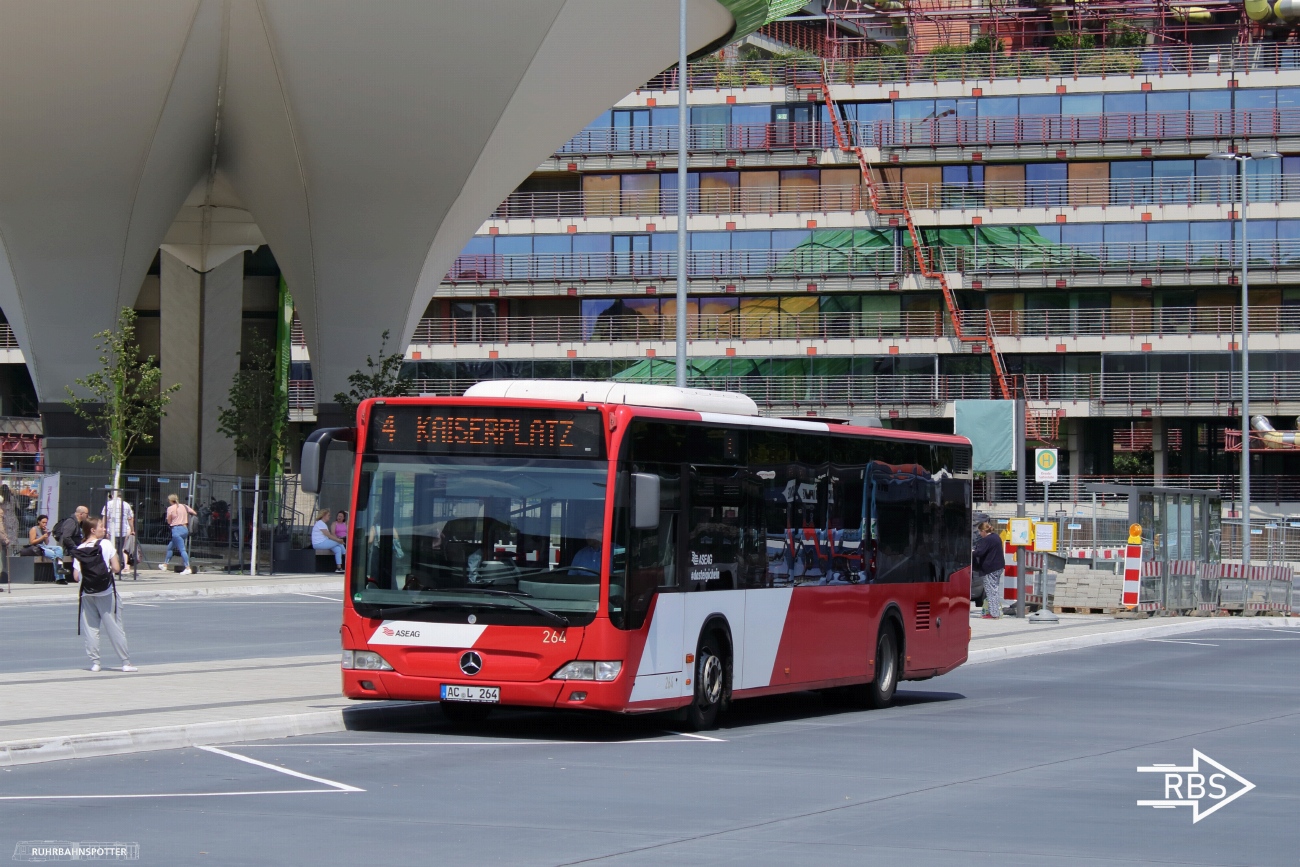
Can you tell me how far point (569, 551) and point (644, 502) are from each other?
70 centimetres

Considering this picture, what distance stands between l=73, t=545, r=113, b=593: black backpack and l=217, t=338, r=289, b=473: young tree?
38.6m

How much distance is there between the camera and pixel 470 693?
1353 cm

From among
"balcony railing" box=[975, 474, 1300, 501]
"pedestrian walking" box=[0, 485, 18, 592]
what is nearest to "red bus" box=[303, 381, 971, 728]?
"pedestrian walking" box=[0, 485, 18, 592]

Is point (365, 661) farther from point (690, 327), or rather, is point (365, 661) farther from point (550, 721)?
point (690, 327)

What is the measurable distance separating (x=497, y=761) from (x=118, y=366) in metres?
32.3

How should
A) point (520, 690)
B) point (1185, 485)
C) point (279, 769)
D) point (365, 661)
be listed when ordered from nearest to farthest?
1. point (279, 769)
2. point (520, 690)
3. point (365, 661)
4. point (1185, 485)

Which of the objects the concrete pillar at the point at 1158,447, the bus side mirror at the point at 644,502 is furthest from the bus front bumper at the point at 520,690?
the concrete pillar at the point at 1158,447

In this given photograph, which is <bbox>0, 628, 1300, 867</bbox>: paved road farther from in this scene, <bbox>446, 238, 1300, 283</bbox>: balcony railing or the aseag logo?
<bbox>446, 238, 1300, 283</bbox>: balcony railing

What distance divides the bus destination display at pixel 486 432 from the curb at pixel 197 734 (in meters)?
2.21

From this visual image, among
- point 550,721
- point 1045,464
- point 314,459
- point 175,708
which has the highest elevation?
point 1045,464

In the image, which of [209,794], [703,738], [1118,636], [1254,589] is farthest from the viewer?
[1254,589]

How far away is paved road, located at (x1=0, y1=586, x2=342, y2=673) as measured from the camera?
19875 mm

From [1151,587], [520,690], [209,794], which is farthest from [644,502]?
[1151,587]

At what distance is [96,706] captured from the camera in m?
14.0
